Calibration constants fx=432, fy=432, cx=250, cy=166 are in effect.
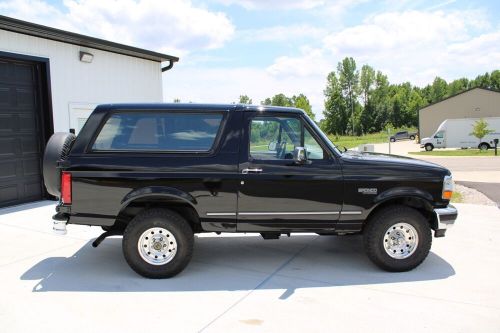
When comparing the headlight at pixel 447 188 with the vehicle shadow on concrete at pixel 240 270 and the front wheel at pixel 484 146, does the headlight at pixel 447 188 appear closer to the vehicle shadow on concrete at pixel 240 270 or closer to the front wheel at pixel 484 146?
the vehicle shadow on concrete at pixel 240 270

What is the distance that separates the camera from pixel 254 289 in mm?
4586

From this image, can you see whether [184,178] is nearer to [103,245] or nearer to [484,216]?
[103,245]

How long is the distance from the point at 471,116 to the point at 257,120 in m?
49.0

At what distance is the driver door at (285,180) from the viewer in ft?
16.1

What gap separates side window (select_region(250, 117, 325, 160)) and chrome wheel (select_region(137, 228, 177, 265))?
138cm

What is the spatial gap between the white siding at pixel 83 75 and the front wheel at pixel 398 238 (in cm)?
789

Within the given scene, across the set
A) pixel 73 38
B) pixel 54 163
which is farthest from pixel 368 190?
pixel 73 38

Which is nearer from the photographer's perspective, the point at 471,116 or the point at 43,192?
the point at 43,192

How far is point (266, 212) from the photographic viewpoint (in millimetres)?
4941

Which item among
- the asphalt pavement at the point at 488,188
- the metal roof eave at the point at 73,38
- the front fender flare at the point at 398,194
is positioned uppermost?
the metal roof eave at the point at 73,38

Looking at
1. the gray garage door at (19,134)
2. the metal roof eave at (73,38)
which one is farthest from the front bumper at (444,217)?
the metal roof eave at (73,38)

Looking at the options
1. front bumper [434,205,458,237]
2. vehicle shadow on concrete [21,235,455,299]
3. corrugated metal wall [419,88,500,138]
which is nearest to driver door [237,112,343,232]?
vehicle shadow on concrete [21,235,455,299]

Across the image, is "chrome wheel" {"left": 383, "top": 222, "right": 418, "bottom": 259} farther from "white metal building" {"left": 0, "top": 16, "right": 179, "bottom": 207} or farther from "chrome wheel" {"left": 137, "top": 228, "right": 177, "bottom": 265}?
"white metal building" {"left": 0, "top": 16, "right": 179, "bottom": 207}

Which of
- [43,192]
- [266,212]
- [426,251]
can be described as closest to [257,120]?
[266,212]
